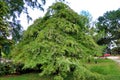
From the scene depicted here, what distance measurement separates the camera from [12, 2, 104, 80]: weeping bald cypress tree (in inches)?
399

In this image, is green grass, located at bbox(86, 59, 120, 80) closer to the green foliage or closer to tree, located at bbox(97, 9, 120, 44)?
the green foliage

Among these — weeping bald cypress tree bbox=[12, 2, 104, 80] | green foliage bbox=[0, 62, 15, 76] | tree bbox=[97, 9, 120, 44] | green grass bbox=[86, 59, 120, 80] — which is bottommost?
green grass bbox=[86, 59, 120, 80]

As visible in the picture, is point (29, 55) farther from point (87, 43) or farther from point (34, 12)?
point (34, 12)

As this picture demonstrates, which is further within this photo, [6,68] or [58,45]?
[6,68]

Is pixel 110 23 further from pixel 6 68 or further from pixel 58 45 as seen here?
pixel 58 45

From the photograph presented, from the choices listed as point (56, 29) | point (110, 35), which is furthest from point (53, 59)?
point (110, 35)

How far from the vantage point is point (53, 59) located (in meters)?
10.2

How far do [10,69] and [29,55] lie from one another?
7.10 metres

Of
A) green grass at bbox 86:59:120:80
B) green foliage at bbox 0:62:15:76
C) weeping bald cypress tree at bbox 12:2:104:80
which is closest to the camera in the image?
weeping bald cypress tree at bbox 12:2:104:80

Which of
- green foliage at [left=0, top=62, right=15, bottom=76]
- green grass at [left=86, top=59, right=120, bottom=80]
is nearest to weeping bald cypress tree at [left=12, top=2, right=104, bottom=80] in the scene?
green grass at [left=86, top=59, right=120, bottom=80]

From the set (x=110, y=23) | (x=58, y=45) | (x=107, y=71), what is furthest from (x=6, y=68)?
(x=110, y=23)

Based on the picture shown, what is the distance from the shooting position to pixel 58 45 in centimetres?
1048

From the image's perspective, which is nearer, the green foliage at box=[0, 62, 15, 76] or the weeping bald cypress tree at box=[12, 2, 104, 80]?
the weeping bald cypress tree at box=[12, 2, 104, 80]

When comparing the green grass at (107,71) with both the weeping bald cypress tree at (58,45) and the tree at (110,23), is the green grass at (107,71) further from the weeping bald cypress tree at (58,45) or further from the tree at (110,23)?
the tree at (110,23)
